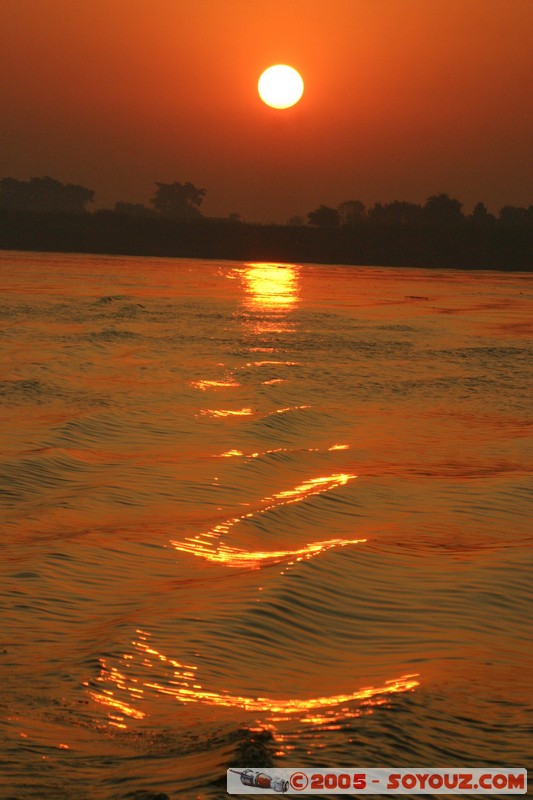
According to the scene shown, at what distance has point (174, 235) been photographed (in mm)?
147750

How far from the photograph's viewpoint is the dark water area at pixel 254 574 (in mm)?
5281

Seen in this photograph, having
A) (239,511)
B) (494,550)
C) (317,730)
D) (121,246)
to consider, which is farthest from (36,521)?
(121,246)

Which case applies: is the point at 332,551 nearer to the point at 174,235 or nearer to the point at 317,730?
the point at 317,730

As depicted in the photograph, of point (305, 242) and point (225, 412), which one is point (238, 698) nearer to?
point (225, 412)

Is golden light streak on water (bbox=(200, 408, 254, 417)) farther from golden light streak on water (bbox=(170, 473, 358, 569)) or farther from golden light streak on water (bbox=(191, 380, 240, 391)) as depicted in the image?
golden light streak on water (bbox=(170, 473, 358, 569))

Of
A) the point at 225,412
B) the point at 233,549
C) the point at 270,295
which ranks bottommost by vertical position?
the point at 233,549

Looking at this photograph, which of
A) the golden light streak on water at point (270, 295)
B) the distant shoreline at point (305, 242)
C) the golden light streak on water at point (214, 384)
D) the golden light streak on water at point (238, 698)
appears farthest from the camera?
the distant shoreline at point (305, 242)

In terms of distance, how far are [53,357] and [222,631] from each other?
15374 millimetres

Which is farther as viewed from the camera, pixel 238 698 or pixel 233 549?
pixel 233 549

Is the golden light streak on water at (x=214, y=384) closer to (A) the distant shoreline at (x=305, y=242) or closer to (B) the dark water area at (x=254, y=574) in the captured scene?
(B) the dark water area at (x=254, y=574)

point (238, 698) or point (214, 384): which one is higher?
point (214, 384)

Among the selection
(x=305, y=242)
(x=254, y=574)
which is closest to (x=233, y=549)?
(x=254, y=574)

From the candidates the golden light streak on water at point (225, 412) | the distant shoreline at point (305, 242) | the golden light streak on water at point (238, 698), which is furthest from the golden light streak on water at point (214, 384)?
the distant shoreline at point (305, 242)

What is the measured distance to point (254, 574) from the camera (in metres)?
8.23
